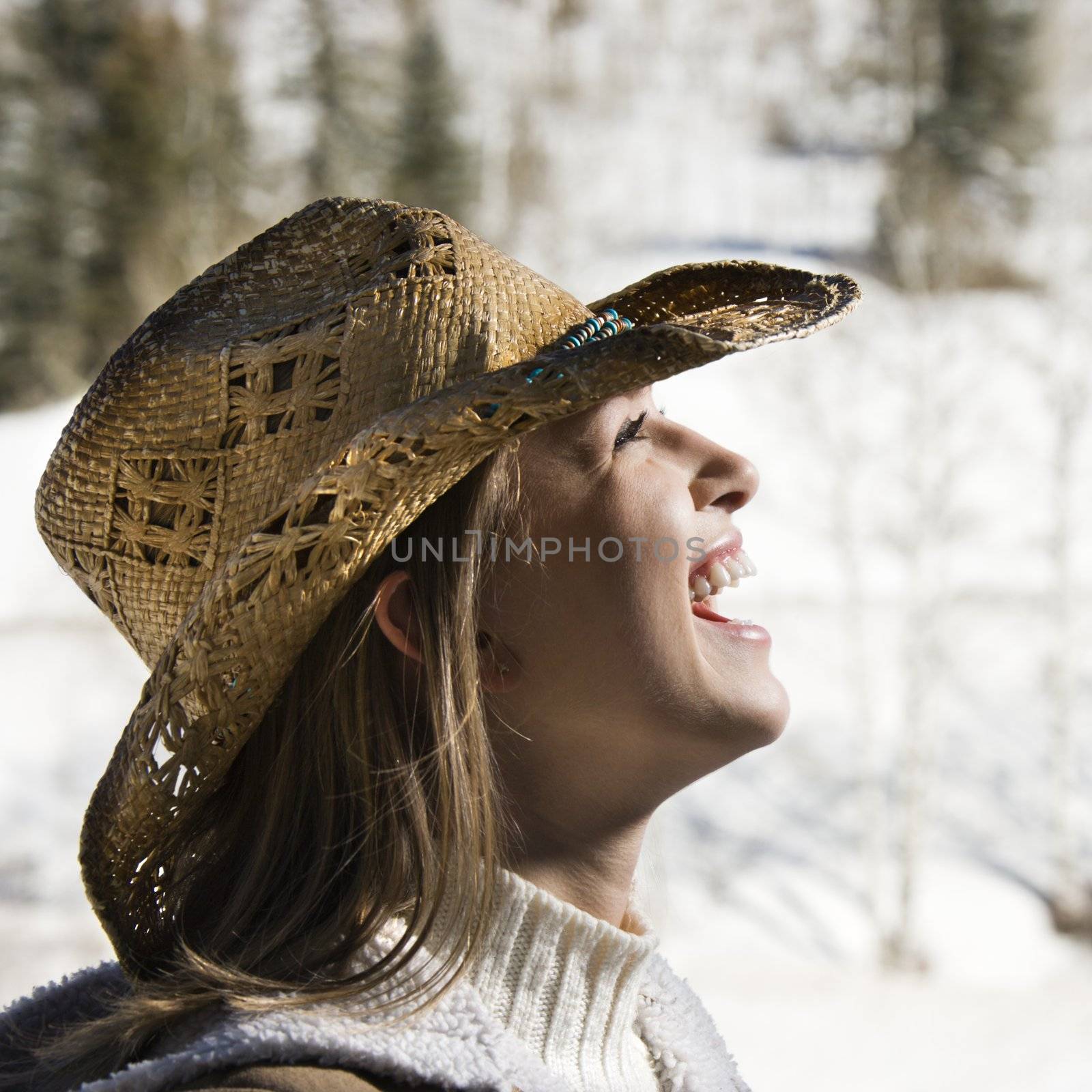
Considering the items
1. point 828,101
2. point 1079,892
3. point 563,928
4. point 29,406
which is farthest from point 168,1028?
point 828,101

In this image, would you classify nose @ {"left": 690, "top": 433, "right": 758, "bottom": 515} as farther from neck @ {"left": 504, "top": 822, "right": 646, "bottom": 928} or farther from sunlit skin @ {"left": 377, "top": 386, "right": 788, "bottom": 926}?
neck @ {"left": 504, "top": 822, "right": 646, "bottom": 928}

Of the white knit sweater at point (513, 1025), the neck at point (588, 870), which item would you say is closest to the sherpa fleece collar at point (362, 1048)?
the white knit sweater at point (513, 1025)

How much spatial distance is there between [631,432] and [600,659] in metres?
0.24

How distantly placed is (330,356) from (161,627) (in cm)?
34

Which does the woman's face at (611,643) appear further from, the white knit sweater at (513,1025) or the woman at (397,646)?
the white knit sweater at (513,1025)

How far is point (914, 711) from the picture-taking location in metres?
9.51

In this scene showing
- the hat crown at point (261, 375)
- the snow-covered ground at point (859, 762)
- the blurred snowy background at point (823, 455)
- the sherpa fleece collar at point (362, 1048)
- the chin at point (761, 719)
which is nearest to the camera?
the sherpa fleece collar at point (362, 1048)

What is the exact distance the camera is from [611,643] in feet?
3.84

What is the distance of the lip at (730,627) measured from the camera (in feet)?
4.08

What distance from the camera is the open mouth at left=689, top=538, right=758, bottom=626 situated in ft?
4.17

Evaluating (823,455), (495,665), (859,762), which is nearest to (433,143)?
(823,455)

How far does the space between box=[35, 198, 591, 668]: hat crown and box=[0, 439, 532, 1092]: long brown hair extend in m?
0.13

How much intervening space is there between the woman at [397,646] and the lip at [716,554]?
0.6 inches

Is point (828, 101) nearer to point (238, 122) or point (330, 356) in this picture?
point (238, 122)
